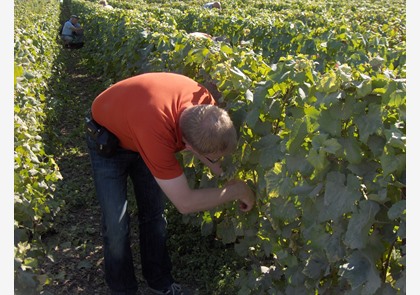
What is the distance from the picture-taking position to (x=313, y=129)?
2.34 metres

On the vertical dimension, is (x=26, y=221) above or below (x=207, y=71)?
below

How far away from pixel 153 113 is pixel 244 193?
2.31 ft

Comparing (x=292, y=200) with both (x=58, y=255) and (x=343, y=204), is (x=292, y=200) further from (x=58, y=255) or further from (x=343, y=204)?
(x=58, y=255)

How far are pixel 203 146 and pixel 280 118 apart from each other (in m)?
0.60

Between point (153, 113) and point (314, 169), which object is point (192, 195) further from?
point (314, 169)

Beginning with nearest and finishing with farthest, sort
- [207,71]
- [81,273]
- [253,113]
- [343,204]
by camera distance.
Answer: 1. [343,204]
2. [253,113]
3. [207,71]
4. [81,273]

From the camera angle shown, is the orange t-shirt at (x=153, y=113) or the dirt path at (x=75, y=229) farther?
the dirt path at (x=75, y=229)

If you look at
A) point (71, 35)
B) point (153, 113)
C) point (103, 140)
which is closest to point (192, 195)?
point (153, 113)

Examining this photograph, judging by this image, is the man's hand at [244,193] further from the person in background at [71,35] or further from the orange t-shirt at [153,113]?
the person in background at [71,35]

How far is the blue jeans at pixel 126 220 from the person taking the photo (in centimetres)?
331

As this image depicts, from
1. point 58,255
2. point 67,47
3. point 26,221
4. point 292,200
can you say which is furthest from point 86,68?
point 292,200

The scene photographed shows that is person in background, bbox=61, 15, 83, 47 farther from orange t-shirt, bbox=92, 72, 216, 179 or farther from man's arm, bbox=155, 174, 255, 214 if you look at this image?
man's arm, bbox=155, 174, 255, 214

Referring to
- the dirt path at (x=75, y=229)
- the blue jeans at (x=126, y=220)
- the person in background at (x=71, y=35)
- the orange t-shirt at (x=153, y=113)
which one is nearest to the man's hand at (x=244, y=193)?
the orange t-shirt at (x=153, y=113)

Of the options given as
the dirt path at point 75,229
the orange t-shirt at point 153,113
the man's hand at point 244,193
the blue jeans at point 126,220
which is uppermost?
the orange t-shirt at point 153,113
